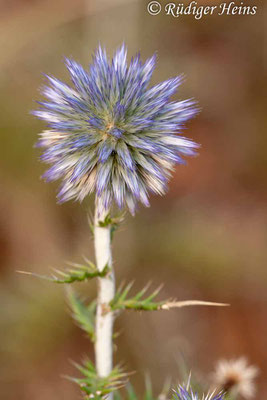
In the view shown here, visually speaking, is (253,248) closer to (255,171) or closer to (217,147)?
(255,171)

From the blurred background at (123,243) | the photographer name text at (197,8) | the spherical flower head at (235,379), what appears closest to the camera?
the spherical flower head at (235,379)

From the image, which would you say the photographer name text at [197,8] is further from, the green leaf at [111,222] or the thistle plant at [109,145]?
the green leaf at [111,222]

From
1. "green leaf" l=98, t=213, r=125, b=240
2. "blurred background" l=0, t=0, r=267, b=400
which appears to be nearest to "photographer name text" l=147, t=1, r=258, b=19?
"blurred background" l=0, t=0, r=267, b=400

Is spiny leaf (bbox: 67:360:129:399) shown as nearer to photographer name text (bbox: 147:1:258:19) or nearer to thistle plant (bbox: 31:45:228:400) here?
thistle plant (bbox: 31:45:228:400)

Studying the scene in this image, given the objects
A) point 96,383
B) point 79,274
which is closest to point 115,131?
point 79,274

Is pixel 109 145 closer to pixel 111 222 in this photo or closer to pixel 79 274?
pixel 111 222

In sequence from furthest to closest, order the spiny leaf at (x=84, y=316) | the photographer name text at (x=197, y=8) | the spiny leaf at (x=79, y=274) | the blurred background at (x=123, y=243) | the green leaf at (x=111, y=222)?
1. the photographer name text at (x=197, y=8)
2. the blurred background at (x=123, y=243)
3. the spiny leaf at (x=84, y=316)
4. the green leaf at (x=111, y=222)
5. the spiny leaf at (x=79, y=274)

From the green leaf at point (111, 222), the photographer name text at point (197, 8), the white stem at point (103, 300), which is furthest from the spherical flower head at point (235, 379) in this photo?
the photographer name text at point (197, 8)
